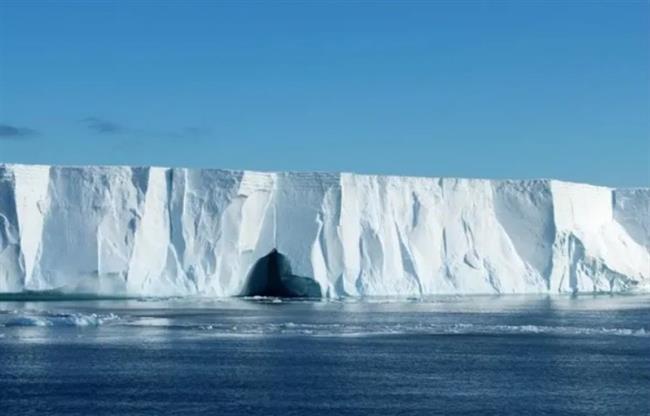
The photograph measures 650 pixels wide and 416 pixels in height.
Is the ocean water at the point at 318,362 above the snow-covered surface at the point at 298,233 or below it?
below

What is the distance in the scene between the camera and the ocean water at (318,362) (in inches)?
538

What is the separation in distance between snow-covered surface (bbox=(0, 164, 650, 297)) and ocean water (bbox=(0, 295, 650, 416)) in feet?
7.64

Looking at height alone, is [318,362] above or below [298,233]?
below

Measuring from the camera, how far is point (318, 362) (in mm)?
17453

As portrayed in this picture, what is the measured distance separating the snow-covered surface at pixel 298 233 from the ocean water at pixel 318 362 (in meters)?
2.33

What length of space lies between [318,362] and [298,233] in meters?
15.3

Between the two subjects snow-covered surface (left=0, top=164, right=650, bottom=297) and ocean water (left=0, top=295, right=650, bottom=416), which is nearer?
ocean water (left=0, top=295, right=650, bottom=416)

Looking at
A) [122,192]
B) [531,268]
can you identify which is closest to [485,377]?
[122,192]

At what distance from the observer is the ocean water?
538 inches

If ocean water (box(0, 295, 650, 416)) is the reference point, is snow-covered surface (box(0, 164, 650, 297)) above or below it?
above

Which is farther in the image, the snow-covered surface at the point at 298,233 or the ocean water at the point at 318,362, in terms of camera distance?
the snow-covered surface at the point at 298,233

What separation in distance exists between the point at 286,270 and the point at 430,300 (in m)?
4.31

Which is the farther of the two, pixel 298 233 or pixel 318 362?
pixel 298 233

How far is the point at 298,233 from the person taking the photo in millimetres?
32656
